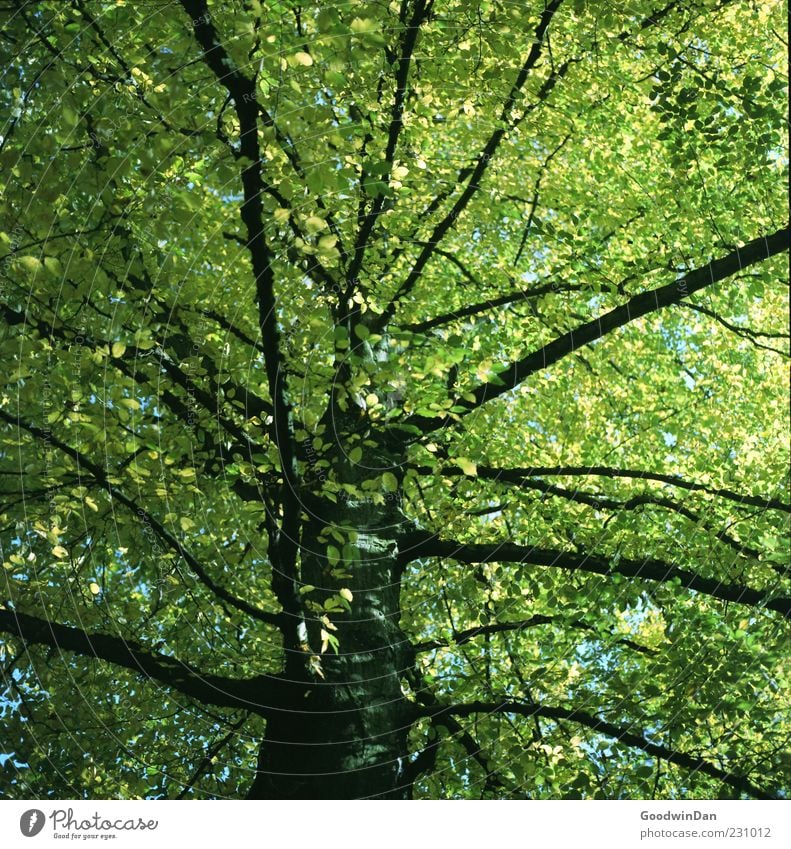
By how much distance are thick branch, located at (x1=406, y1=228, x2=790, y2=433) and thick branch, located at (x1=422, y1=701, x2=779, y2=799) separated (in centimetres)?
204

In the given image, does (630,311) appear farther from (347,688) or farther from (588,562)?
(347,688)

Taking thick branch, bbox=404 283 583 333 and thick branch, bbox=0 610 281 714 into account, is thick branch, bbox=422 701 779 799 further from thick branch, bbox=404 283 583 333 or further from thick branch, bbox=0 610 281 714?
thick branch, bbox=404 283 583 333

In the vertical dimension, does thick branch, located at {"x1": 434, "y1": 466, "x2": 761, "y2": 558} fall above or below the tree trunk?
above

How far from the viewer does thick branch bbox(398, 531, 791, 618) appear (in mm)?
5836

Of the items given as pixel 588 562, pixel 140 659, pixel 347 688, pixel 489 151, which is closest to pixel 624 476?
pixel 588 562

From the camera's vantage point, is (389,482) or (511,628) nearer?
(389,482)

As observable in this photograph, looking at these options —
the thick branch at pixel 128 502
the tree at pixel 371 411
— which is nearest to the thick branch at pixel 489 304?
the tree at pixel 371 411

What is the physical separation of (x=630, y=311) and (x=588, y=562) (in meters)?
1.78

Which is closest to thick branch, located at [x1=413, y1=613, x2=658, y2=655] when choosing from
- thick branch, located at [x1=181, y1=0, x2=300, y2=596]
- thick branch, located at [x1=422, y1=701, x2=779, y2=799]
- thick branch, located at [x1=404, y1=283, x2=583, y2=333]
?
thick branch, located at [x1=422, y1=701, x2=779, y2=799]

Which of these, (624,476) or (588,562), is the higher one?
(624,476)

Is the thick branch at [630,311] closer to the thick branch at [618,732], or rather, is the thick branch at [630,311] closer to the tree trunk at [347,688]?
the tree trunk at [347,688]

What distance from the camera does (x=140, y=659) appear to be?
209 inches
